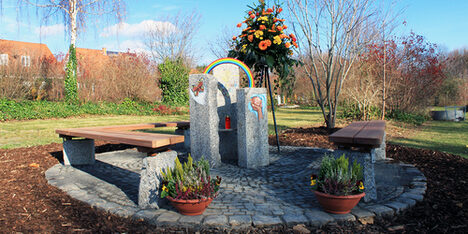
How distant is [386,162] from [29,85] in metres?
16.6

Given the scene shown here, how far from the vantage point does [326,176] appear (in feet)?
10.5

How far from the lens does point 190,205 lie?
10.0ft

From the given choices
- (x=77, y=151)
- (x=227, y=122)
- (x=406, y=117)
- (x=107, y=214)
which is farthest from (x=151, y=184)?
(x=406, y=117)

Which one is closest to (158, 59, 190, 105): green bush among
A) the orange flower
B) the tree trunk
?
the tree trunk

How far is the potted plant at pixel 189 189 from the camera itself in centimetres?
307

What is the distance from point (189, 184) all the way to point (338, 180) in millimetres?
1478

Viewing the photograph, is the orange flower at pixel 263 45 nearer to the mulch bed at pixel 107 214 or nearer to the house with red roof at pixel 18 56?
the mulch bed at pixel 107 214

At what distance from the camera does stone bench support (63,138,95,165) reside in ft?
18.6

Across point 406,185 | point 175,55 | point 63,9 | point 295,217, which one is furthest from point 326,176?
point 175,55

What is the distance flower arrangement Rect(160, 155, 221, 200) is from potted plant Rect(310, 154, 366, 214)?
111cm

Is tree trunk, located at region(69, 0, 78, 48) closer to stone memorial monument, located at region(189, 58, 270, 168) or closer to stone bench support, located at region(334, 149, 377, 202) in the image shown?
stone memorial monument, located at region(189, 58, 270, 168)

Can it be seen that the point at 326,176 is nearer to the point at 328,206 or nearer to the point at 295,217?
the point at 328,206

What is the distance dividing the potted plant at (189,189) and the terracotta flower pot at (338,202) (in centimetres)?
111

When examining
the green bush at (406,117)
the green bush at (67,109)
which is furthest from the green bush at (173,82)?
the green bush at (406,117)
